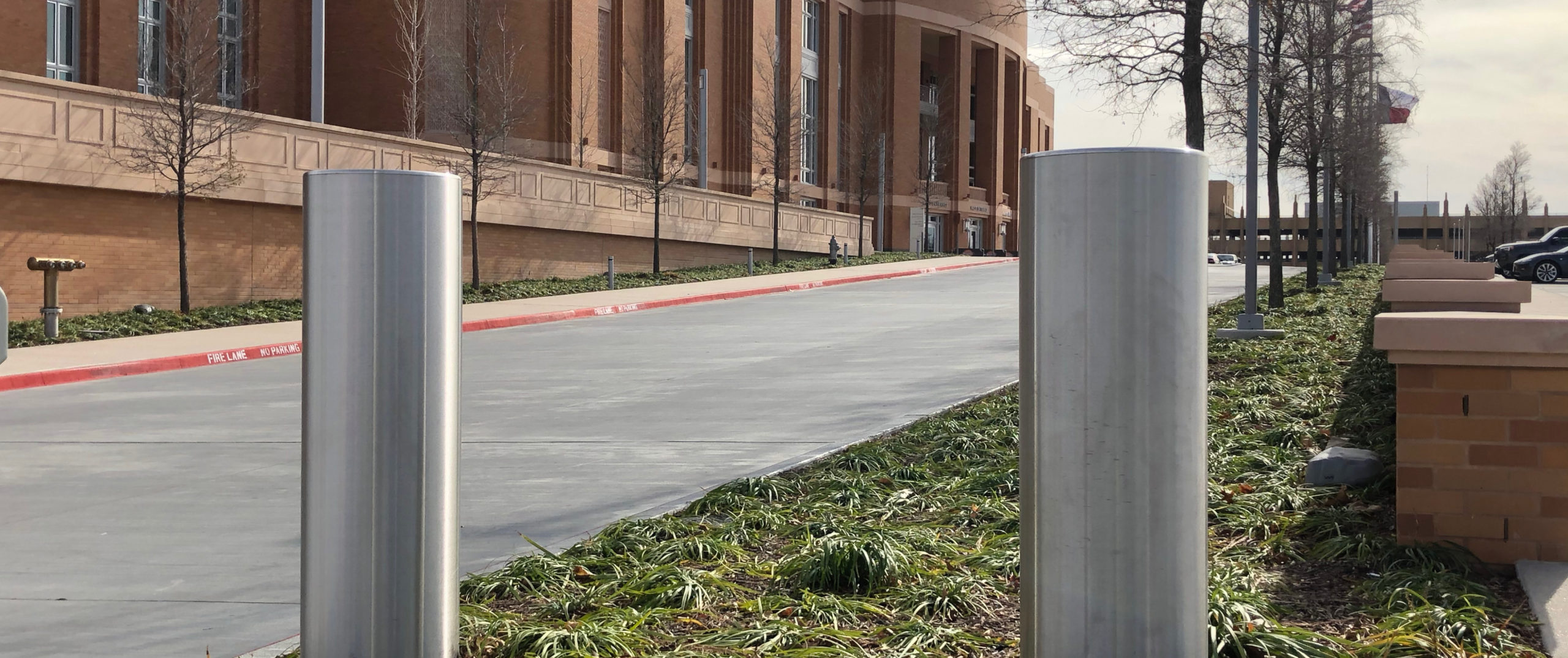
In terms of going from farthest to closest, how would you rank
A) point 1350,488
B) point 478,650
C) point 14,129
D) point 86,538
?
point 14,129 → point 86,538 → point 1350,488 → point 478,650

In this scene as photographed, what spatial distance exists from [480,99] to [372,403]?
32.9m

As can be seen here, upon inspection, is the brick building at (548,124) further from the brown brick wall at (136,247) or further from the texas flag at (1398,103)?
the texas flag at (1398,103)

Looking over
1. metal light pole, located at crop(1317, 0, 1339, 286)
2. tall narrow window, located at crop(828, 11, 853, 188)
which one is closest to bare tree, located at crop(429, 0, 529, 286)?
metal light pole, located at crop(1317, 0, 1339, 286)

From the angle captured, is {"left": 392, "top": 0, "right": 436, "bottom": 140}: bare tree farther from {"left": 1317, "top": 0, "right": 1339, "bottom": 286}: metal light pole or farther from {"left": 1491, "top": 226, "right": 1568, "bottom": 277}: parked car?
{"left": 1491, "top": 226, "right": 1568, "bottom": 277}: parked car

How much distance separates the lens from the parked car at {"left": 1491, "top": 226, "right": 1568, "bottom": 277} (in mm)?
41312

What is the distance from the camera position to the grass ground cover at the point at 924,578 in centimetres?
394

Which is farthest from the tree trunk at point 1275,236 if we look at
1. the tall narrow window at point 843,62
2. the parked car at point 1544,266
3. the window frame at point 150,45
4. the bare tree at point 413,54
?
the tall narrow window at point 843,62

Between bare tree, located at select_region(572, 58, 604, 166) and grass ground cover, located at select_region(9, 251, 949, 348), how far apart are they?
812 cm

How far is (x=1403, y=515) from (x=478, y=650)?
332 cm

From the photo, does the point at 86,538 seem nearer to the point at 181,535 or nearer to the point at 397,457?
the point at 181,535

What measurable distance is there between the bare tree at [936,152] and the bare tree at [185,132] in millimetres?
47089

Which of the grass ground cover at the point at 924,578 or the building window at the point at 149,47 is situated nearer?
the grass ground cover at the point at 924,578

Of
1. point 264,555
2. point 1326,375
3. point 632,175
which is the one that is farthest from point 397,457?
point 632,175

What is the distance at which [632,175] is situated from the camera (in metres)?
43.3
